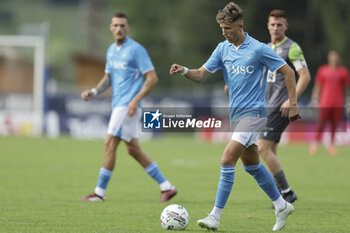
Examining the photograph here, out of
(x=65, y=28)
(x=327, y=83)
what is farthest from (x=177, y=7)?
(x=65, y=28)

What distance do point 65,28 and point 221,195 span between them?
4254 inches

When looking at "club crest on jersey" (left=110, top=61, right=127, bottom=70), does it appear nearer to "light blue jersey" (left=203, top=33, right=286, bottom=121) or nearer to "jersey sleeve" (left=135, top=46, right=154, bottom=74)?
"jersey sleeve" (left=135, top=46, right=154, bottom=74)

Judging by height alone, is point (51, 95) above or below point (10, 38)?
below

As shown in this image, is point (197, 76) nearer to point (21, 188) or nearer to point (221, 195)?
point (221, 195)

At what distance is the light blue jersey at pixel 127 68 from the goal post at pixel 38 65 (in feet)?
51.1

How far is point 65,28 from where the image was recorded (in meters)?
113

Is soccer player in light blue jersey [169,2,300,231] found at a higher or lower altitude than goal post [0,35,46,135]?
higher

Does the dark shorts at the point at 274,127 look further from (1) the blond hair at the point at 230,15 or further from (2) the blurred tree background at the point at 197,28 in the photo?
(2) the blurred tree background at the point at 197,28

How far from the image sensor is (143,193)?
10.4m

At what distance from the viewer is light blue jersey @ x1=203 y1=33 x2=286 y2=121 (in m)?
7.17

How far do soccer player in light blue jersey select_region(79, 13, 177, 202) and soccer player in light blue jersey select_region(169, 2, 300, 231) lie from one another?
2328mm

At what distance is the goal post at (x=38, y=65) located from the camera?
82.2 feet
